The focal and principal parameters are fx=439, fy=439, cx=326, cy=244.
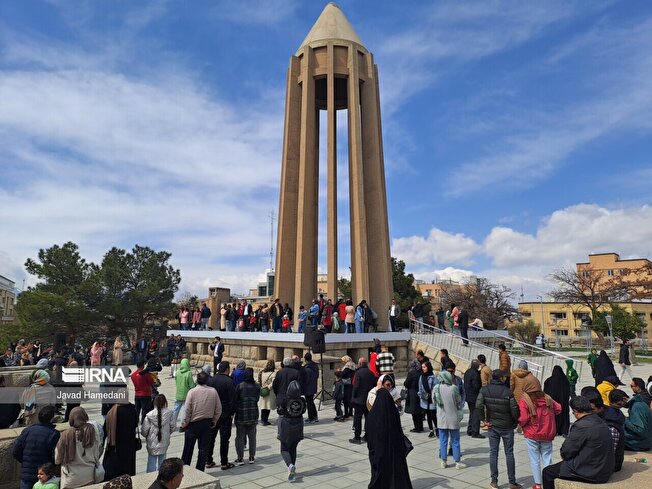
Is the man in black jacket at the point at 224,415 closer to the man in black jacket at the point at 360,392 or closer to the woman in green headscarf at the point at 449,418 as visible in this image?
the man in black jacket at the point at 360,392

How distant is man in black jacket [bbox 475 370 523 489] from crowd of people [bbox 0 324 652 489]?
13mm

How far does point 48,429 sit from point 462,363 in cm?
1185

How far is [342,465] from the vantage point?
675cm

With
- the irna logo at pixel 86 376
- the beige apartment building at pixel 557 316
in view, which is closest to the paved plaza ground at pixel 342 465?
the irna logo at pixel 86 376

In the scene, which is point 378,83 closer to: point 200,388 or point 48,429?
point 200,388

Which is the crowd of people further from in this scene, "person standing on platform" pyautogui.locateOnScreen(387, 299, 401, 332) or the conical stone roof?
the conical stone roof

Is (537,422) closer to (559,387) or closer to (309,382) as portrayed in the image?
(559,387)

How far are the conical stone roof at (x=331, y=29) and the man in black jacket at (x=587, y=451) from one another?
2017 cm

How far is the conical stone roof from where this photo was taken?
68.8ft

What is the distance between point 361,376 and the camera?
8031 millimetres

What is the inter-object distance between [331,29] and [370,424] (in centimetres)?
2038

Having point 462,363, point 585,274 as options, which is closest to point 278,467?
point 462,363

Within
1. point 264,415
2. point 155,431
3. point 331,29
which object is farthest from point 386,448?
point 331,29

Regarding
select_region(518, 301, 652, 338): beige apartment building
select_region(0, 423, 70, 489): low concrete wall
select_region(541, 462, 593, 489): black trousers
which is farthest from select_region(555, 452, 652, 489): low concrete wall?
select_region(518, 301, 652, 338): beige apartment building
